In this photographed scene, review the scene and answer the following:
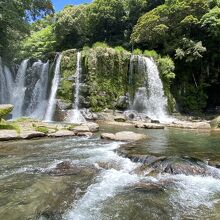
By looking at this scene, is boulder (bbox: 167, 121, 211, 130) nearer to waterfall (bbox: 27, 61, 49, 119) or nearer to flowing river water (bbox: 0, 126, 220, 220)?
flowing river water (bbox: 0, 126, 220, 220)

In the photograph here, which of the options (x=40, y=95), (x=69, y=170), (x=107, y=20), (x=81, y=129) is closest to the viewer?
(x=69, y=170)

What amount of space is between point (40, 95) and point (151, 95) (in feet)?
30.9

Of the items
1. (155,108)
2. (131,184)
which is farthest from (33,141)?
(155,108)

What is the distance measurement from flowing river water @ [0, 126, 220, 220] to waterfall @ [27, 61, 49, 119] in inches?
576

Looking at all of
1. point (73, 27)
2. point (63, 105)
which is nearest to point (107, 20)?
point (73, 27)

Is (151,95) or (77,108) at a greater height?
(151,95)

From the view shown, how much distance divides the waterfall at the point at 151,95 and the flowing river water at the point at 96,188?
50.4ft

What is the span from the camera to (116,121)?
23250mm

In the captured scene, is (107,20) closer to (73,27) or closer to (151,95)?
(73,27)

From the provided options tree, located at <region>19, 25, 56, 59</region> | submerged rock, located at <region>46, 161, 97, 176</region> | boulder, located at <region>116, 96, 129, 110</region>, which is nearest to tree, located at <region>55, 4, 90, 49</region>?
tree, located at <region>19, 25, 56, 59</region>

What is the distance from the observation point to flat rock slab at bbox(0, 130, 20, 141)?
13.8 metres

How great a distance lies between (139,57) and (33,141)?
655 inches

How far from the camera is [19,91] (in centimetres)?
2791

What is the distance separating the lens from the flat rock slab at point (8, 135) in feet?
45.3
